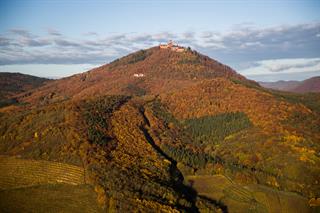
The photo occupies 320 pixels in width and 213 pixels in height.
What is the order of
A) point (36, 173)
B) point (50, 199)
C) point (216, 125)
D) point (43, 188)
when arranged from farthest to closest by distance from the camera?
point (216, 125) → point (36, 173) → point (43, 188) → point (50, 199)

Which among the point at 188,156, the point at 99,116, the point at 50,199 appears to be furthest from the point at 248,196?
the point at 99,116

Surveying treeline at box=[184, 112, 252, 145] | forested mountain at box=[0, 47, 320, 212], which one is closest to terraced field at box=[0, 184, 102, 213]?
forested mountain at box=[0, 47, 320, 212]

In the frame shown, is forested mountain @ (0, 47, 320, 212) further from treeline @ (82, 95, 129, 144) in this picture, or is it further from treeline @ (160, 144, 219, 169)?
treeline @ (82, 95, 129, 144)

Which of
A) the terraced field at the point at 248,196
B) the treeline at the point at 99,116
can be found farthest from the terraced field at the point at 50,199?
the terraced field at the point at 248,196

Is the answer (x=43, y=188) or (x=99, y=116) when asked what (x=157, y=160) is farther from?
(x=99, y=116)

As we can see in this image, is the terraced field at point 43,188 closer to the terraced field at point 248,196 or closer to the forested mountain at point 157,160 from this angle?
the forested mountain at point 157,160

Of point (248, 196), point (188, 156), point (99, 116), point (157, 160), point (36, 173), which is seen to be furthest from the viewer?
point (99, 116)

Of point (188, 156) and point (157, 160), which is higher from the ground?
point (157, 160)
